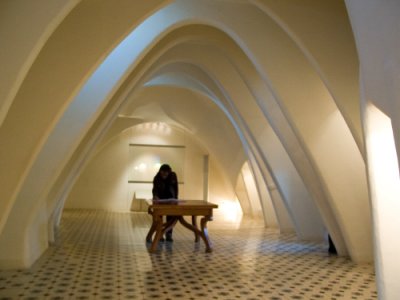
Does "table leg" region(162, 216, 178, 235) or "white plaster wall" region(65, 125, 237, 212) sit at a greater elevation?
"white plaster wall" region(65, 125, 237, 212)

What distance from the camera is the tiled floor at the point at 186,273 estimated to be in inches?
194

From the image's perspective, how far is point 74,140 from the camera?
22.5ft

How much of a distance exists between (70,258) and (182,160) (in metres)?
12.1

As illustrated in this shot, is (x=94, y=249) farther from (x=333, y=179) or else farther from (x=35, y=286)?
(x=333, y=179)

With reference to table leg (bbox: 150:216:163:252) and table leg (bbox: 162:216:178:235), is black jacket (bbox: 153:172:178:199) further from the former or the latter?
table leg (bbox: 150:216:163:252)

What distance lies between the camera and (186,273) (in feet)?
19.6

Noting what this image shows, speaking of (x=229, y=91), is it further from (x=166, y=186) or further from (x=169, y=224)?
(x=169, y=224)

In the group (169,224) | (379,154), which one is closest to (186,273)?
(169,224)

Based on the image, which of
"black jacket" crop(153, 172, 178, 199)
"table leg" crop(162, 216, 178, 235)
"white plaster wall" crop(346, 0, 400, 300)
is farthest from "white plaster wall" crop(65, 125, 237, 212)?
"white plaster wall" crop(346, 0, 400, 300)

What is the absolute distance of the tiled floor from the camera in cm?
494

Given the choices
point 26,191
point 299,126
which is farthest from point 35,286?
point 299,126

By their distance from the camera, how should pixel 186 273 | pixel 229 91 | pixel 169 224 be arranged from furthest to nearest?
pixel 229 91, pixel 169 224, pixel 186 273

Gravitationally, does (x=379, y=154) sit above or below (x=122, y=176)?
below

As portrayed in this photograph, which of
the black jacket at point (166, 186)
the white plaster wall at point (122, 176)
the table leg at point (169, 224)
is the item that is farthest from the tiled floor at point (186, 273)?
the white plaster wall at point (122, 176)
